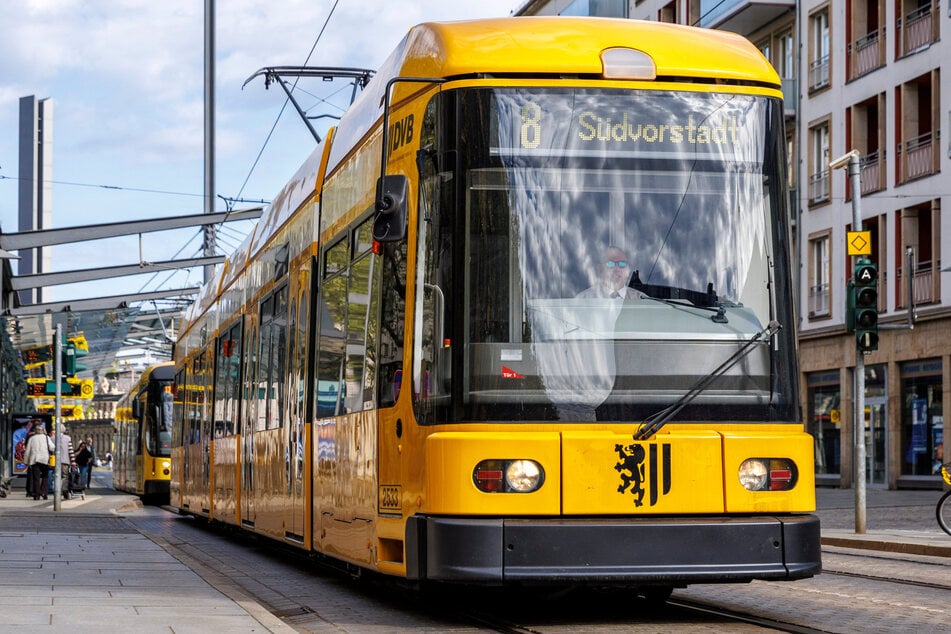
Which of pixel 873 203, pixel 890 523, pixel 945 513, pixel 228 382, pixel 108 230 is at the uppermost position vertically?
pixel 873 203

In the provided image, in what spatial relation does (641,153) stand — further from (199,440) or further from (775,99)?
(199,440)

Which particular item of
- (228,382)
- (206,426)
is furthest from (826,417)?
(228,382)

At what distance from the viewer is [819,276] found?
42.8 meters

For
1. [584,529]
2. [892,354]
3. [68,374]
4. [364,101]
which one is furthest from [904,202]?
[584,529]

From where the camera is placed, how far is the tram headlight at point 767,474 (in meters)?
8.90

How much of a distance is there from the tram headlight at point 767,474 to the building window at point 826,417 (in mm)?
33452

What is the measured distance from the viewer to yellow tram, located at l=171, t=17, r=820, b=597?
28.4ft

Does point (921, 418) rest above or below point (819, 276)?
below

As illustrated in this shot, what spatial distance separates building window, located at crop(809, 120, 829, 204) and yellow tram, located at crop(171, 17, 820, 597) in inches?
1312

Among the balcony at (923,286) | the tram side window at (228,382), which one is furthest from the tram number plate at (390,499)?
the balcony at (923,286)

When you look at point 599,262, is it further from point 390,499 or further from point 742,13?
point 742,13

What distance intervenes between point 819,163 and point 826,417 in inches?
264

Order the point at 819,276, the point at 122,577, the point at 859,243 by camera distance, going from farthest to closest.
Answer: the point at 819,276 → the point at 859,243 → the point at 122,577

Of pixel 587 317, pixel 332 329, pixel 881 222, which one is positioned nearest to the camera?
pixel 587 317
